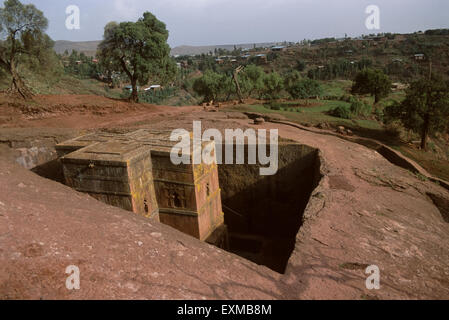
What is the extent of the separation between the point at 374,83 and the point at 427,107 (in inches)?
547

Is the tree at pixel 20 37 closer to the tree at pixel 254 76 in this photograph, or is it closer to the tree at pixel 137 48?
the tree at pixel 137 48

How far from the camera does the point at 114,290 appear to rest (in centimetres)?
446

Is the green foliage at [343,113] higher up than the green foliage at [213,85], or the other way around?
the green foliage at [213,85]

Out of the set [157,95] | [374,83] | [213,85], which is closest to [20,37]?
[213,85]

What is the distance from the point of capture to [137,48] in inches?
832

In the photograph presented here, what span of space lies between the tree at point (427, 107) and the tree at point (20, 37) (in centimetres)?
2130

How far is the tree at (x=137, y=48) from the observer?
20625 millimetres

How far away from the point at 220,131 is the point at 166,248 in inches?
373

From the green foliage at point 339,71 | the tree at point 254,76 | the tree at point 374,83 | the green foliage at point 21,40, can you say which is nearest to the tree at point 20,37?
the green foliage at point 21,40

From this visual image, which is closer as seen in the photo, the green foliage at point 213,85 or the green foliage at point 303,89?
the green foliage at point 213,85

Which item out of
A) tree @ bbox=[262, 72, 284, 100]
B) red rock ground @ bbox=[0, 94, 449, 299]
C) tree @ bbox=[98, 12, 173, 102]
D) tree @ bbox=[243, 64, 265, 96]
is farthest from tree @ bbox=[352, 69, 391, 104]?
red rock ground @ bbox=[0, 94, 449, 299]

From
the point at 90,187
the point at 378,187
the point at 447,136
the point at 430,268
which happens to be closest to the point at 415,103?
the point at 447,136

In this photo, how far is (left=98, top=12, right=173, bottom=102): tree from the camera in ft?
67.7
